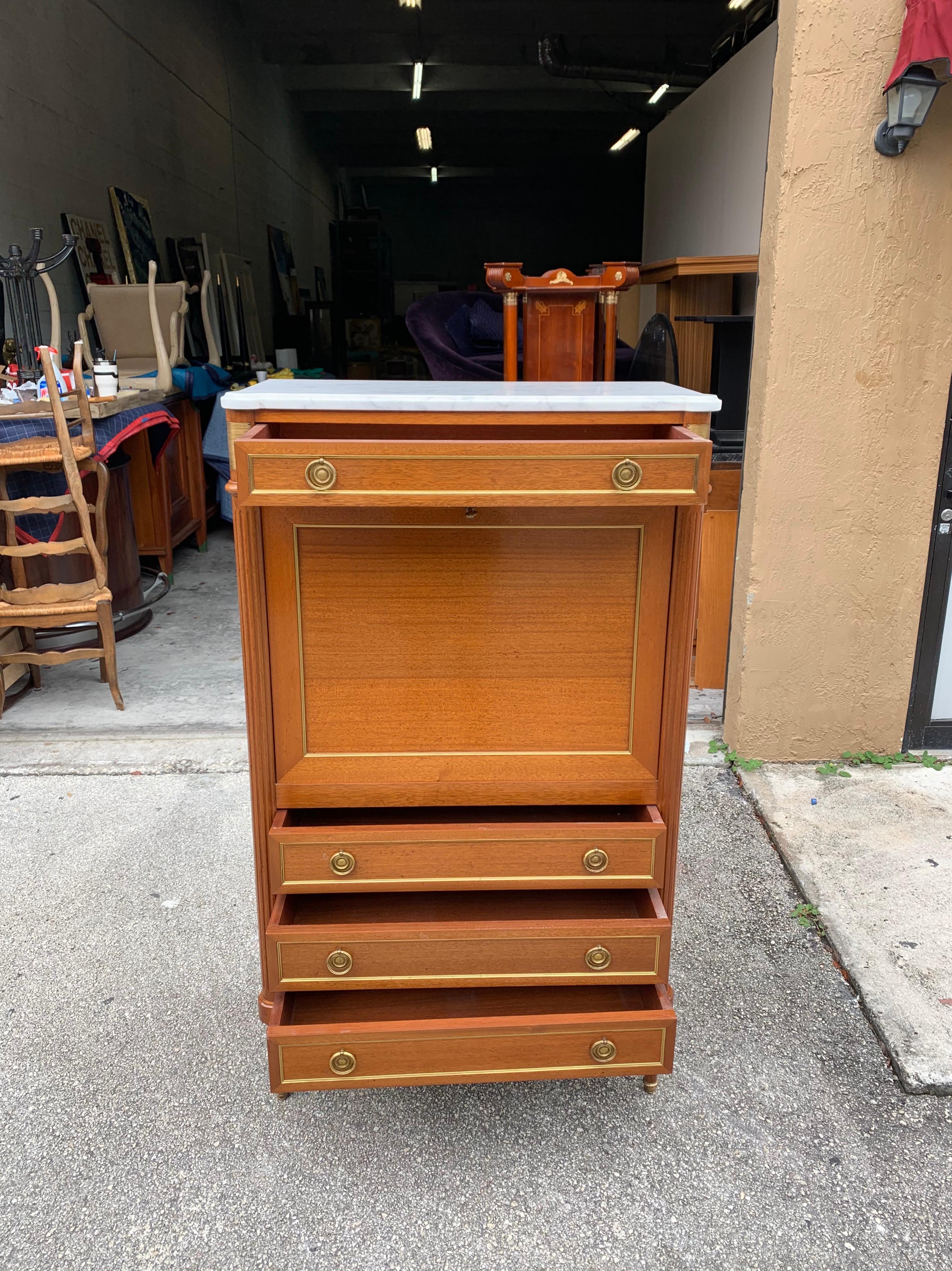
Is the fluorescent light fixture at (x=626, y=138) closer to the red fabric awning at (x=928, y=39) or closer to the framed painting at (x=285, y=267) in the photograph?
the framed painting at (x=285, y=267)

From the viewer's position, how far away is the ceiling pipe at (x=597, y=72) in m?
10.8

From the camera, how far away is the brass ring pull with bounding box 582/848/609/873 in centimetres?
161

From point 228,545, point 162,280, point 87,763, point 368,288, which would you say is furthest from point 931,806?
point 368,288

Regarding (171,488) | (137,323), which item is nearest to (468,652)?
(171,488)

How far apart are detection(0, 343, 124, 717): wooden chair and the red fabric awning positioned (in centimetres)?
282

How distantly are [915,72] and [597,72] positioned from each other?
10.1 m

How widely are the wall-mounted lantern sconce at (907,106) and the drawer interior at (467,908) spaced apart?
219cm

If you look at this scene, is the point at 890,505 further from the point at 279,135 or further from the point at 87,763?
the point at 279,135

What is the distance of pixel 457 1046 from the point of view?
5.21 ft

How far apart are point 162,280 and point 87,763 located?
540 centimetres

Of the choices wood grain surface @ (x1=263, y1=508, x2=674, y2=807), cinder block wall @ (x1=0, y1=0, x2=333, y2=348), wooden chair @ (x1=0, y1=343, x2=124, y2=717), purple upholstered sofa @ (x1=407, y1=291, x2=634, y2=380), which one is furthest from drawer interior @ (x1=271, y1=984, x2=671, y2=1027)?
cinder block wall @ (x1=0, y1=0, x2=333, y2=348)

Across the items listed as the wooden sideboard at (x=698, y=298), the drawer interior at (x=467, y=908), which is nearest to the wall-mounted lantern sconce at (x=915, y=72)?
the wooden sideboard at (x=698, y=298)

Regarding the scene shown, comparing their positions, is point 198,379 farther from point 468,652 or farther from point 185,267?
point 468,652

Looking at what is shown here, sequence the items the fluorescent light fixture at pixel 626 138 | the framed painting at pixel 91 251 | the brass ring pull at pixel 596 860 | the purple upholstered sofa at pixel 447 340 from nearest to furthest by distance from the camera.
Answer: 1. the brass ring pull at pixel 596 860
2. the purple upholstered sofa at pixel 447 340
3. the framed painting at pixel 91 251
4. the fluorescent light fixture at pixel 626 138
